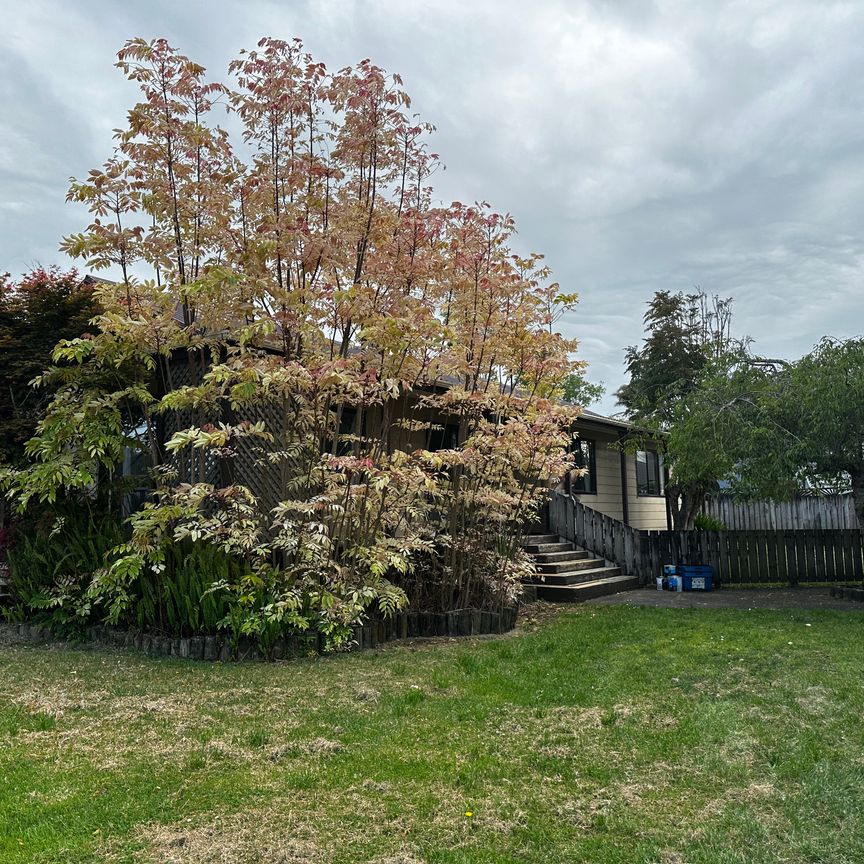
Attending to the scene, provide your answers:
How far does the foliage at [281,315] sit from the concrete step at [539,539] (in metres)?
4.16

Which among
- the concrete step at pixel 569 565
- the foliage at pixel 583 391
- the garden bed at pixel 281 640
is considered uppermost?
the foliage at pixel 583 391

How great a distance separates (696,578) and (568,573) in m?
2.37

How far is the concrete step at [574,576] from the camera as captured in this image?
10352 mm

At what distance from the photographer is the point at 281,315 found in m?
6.35

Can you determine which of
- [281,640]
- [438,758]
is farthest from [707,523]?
[438,758]

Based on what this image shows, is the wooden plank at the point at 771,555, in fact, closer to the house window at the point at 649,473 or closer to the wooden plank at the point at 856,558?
the wooden plank at the point at 856,558

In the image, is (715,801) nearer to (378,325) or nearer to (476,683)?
(476,683)

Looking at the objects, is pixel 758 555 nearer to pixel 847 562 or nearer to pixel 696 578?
pixel 696 578

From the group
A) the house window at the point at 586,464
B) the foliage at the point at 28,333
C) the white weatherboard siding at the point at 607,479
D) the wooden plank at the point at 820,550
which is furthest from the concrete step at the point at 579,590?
the foliage at the point at 28,333

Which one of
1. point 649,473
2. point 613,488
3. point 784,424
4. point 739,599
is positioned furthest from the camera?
point 649,473

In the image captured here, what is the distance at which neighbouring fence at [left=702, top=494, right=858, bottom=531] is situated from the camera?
50.4 ft

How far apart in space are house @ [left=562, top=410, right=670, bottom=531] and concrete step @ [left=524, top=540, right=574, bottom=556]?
6.39 ft

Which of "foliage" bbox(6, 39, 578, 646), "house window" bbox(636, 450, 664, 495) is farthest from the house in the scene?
"foliage" bbox(6, 39, 578, 646)

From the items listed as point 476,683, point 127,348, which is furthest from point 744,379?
point 127,348
